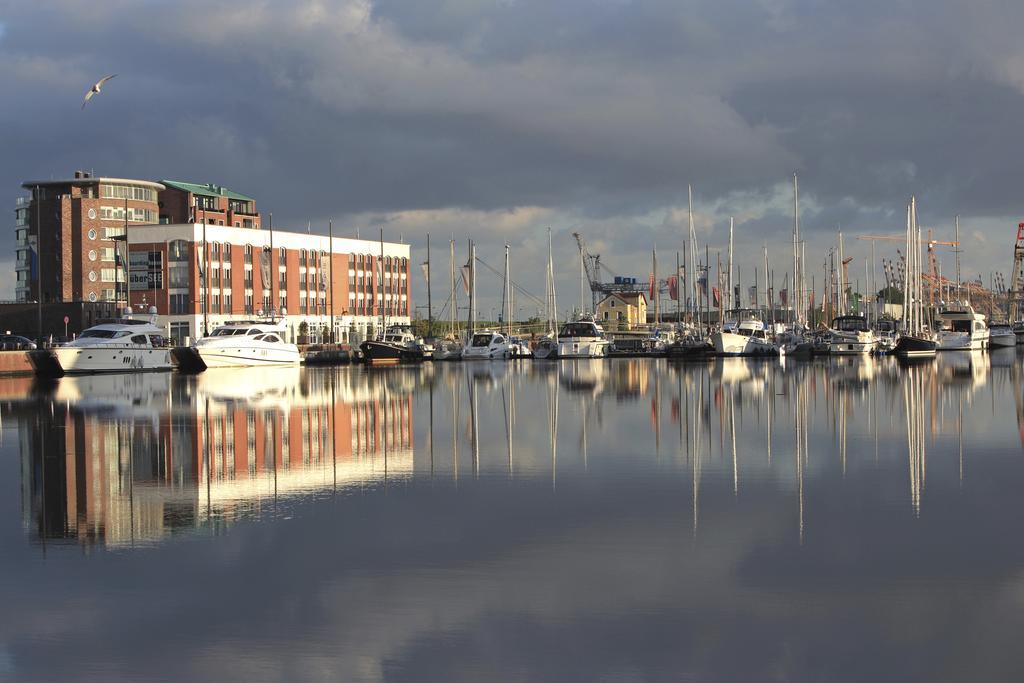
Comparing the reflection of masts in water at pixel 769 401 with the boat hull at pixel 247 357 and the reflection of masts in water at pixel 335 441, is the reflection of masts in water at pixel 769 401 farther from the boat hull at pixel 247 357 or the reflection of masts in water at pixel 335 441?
the boat hull at pixel 247 357

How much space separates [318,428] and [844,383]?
102 ft

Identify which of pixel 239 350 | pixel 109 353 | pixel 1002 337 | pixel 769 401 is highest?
pixel 109 353

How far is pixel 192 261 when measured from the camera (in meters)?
132

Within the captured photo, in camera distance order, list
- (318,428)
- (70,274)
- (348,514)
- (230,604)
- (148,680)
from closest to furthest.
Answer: (148,680)
(230,604)
(348,514)
(318,428)
(70,274)

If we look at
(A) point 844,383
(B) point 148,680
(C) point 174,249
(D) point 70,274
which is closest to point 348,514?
(B) point 148,680

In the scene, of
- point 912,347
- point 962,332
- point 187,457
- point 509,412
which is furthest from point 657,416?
point 962,332

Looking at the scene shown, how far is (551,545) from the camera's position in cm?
1465

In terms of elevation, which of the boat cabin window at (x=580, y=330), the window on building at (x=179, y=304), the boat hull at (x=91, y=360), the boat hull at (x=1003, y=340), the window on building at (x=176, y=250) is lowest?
the boat hull at (x=1003, y=340)

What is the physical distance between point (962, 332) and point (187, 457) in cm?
11458

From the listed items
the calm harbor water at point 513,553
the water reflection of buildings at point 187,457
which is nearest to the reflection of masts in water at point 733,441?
the calm harbor water at point 513,553

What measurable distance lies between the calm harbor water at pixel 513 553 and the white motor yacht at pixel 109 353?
4521 centimetres

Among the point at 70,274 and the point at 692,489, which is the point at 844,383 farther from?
the point at 70,274

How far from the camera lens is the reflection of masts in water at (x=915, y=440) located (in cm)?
1911

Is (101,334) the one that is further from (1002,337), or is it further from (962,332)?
(1002,337)
